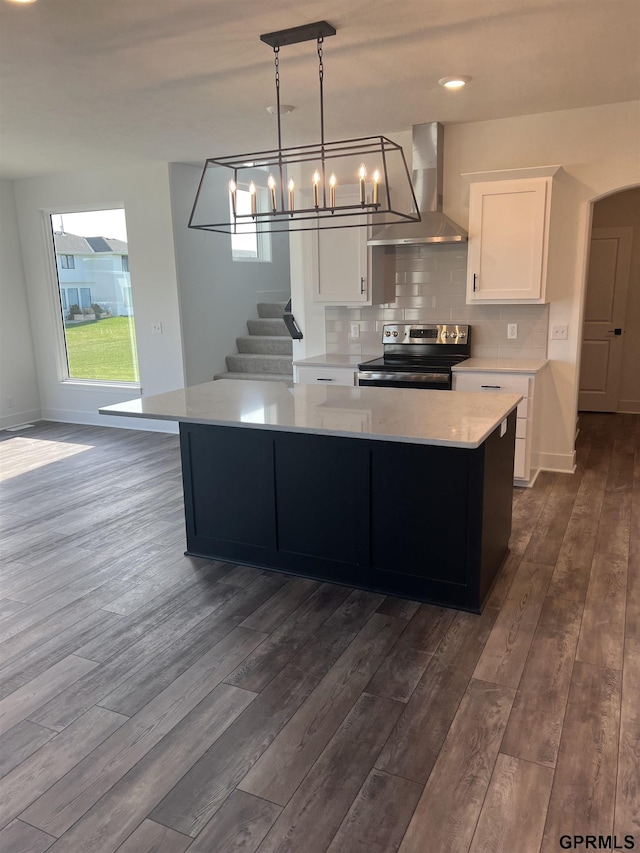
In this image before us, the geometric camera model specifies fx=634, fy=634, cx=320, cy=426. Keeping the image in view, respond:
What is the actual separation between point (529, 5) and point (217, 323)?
4791 mm

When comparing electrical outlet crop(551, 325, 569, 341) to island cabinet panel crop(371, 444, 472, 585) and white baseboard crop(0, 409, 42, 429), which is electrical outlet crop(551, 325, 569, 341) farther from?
white baseboard crop(0, 409, 42, 429)

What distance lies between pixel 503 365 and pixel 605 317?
3.18m

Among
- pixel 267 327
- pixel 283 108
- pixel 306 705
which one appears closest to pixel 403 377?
pixel 283 108

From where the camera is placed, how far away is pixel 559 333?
16.1ft

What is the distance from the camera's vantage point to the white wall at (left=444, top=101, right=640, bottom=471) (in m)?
4.48

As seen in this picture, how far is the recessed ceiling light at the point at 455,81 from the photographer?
3.65 metres

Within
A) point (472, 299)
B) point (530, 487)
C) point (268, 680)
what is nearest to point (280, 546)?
point (268, 680)

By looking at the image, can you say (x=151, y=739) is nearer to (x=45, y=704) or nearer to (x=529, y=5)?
(x=45, y=704)

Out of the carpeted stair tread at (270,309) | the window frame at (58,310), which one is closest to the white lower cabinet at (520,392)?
the carpeted stair tread at (270,309)

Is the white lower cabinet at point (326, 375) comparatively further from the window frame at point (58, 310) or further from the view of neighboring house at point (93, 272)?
the view of neighboring house at point (93, 272)

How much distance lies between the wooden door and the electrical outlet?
7.12 feet

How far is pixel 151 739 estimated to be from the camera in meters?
2.20

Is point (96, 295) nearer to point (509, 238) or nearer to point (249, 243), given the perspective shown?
point (249, 243)

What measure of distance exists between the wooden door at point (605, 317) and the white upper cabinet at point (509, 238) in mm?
2619
